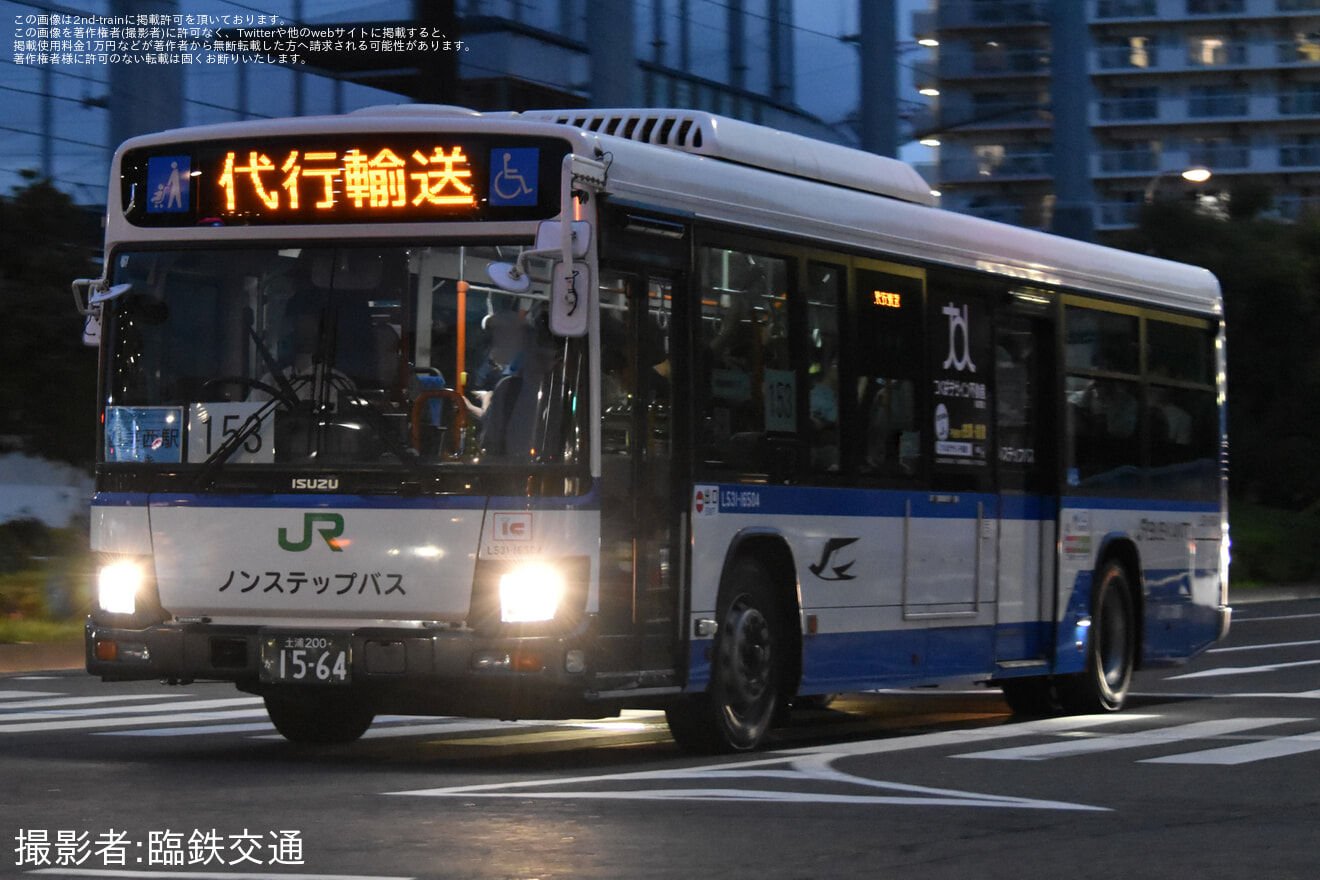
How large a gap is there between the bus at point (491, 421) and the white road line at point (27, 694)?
15.8 ft

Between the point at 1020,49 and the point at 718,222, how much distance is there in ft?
313

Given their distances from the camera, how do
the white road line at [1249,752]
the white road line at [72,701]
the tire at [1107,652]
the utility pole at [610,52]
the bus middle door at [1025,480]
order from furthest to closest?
the utility pole at [610,52] < the tire at [1107,652] < the white road line at [72,701] < the bus middle door at [1025,480] < the white road line at [1249,752]

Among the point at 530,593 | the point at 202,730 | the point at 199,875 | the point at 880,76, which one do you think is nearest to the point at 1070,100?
the point at 880,76

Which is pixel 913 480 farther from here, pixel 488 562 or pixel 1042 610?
pixel 488 562

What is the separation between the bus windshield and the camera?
439 inches

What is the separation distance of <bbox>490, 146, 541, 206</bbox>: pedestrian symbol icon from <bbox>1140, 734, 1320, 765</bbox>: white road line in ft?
14.3

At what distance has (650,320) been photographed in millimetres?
11852

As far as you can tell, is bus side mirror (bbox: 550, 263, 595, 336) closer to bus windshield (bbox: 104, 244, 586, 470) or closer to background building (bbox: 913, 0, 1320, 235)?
bus windshield (bbox: 104, 244, 586, 470)

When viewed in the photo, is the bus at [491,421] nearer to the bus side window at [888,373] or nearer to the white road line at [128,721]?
the bus side window at [888,373]

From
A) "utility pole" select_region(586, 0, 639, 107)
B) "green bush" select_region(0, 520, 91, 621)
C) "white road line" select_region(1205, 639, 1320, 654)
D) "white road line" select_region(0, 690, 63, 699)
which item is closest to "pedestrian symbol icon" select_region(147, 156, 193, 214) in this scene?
"white road line" select_region(0, 690, 63, 699)

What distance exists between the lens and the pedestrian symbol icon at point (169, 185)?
1195cm

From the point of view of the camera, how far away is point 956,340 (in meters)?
15.0

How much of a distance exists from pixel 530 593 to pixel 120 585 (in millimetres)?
2203

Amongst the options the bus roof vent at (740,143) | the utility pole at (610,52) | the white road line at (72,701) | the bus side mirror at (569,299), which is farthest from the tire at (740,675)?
the utility pole at (610,52)
